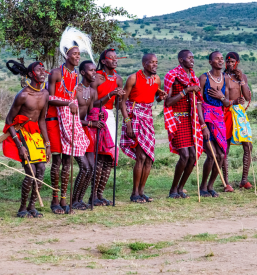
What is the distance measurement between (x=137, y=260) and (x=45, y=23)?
7022 millimetres

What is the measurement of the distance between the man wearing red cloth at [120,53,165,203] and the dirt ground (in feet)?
5.30

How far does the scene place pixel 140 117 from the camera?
780cm

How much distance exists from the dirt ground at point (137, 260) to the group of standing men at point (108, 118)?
1.03 metres

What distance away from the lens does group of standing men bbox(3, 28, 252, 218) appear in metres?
6.72

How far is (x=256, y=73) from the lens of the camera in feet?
134

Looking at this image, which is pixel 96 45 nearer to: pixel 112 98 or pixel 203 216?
pixel 112 98

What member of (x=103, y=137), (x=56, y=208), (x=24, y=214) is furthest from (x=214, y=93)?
(x=24, y=214)

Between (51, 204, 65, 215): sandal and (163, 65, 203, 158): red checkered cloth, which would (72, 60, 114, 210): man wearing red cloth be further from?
(163, 65, 203, 158): red checkered cloth

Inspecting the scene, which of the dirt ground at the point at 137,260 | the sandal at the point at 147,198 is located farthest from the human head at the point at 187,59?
the dirt ground at the point at 137,260

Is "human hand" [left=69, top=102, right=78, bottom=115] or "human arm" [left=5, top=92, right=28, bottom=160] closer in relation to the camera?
"human arm" [left=5, top=92, right=28, bottom=160]

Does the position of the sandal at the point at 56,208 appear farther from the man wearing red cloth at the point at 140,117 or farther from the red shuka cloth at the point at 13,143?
the man wearing red cloth at the point at 140,117

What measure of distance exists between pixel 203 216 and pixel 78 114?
211 centimetres

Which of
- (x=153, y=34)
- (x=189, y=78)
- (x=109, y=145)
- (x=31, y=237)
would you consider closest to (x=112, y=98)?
(x=109, y=145)

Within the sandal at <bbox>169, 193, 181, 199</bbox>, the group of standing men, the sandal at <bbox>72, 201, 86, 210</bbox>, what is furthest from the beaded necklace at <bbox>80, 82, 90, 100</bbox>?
the sandal at <bbox>169, 193, 181, 199</bbox>
